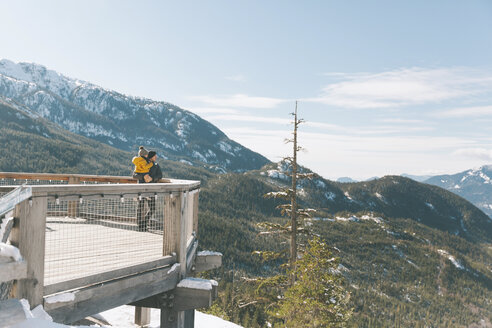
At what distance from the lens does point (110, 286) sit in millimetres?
4574

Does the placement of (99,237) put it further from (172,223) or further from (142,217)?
(172,223)

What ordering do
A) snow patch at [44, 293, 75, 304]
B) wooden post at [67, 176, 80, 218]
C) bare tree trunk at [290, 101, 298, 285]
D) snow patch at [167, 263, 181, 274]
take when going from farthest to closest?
1. bare tree trunk at [290, 101, 298, 285]
2. wooden post at [67, 176, 80, 218]
3. snow patch at [167, 263, 181, 274]
4. snow patch at [44, 293, 75, 304]

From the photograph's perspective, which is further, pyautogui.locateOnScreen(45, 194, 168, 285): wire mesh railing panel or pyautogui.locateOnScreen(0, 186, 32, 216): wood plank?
pyautogui.locateOnScreen(45, 194, 168, 285): wire mesh railing panel

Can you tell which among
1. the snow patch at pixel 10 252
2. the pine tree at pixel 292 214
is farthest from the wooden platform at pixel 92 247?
the pine tree at pixel 292 214

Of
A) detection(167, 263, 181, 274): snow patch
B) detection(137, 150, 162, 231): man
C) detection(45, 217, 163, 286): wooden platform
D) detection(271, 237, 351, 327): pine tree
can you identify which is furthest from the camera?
detection(271, 237, 351, 327): pine tree

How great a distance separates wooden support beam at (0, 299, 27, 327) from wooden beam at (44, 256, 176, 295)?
712 millimetres

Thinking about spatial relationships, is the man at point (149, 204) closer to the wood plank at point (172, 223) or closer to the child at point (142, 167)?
the child at point (142, 167)

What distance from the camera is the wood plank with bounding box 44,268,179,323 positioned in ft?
13.2

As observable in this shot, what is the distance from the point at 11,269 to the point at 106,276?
59.8 inches

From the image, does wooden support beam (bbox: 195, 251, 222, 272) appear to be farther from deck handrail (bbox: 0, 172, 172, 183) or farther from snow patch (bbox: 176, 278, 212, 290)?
deck handrail (bbox: 0, 172, 172, 183)

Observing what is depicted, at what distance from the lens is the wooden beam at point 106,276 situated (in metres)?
3.98

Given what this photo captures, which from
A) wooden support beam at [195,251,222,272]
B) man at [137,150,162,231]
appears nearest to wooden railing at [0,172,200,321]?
wooden support beam at [195,251,222,272]

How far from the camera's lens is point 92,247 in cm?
636

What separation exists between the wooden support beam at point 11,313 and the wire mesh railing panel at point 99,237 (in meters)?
0.89
